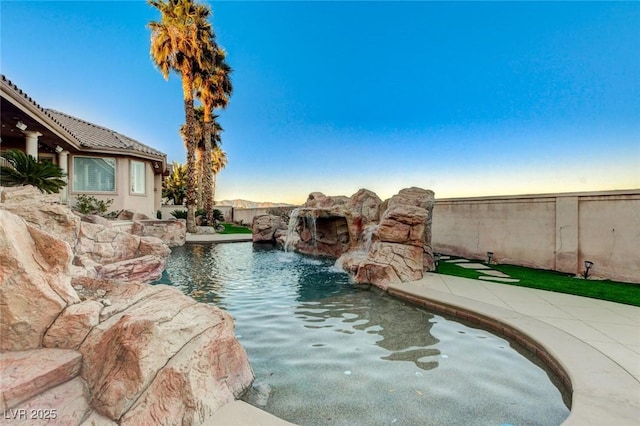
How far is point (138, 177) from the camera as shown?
19031mm

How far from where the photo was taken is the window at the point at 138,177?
60.6 feet

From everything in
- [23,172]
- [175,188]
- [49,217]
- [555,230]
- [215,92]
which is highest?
[215,92]

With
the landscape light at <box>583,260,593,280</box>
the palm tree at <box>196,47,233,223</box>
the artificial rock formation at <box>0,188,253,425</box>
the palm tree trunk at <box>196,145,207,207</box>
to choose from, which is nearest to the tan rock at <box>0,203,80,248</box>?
the artificial rock formation at <box>0,188,253,425</box>

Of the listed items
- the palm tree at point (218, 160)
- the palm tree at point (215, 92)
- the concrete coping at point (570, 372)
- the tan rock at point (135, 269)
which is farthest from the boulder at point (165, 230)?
the palm tree at point (218, 160)

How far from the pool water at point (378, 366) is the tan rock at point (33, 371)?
5.08ft

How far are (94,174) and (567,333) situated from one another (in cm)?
2113

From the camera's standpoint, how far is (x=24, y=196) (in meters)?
6.48

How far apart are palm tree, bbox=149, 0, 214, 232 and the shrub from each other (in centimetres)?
443

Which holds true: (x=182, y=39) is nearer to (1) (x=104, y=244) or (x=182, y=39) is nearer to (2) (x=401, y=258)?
(1) (x=104, y=244)

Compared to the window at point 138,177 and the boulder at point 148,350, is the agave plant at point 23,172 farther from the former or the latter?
the boulder at point 148,350

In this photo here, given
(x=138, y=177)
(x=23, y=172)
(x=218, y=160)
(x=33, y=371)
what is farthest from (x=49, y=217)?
(x=218, y=160)

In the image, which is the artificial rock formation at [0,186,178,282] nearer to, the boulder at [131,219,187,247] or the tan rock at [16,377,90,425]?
the tan rock at [16,377,90,425]

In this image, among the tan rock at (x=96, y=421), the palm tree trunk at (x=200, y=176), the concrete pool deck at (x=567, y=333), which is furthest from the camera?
the palm tree trunk at (x=200, y=176)

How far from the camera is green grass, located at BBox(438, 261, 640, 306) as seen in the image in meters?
5.90
